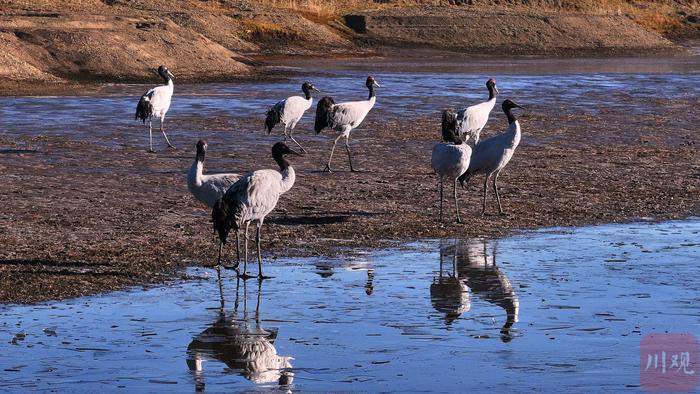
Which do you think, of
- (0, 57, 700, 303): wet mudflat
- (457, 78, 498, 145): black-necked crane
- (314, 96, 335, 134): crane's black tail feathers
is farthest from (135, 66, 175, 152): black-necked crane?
(457, 78, 498, 145): black-necked crane

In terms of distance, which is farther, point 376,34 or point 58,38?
point 376,34

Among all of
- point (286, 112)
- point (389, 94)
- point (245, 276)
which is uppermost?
point (286, 112)

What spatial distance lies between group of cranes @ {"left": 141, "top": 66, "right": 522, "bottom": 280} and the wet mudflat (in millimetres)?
583

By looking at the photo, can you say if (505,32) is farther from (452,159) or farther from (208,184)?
(208,184)

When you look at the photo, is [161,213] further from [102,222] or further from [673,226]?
[673,226]

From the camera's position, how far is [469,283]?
1222 cm

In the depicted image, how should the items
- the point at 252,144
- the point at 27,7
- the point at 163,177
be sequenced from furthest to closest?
the point at 27,7
the point at 252,144
the point at 163,177

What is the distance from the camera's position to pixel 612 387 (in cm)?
869

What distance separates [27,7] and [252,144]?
2776cm

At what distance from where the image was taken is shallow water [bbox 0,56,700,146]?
25.4m

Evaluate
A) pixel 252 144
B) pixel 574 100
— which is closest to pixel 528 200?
pixel 252 144

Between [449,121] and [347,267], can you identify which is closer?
[347,267]

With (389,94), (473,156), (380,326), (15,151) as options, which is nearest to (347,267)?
(380,326)

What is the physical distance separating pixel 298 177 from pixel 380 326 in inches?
341
